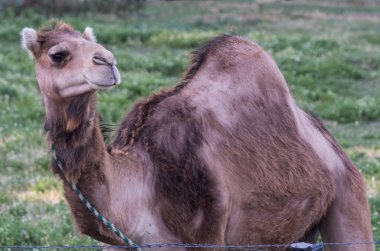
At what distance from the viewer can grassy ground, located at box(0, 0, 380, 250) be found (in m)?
9.34

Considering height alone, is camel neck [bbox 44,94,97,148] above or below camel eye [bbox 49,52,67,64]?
below

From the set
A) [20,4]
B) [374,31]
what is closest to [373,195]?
[374,31]

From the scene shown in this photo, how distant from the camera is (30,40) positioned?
16.4 feet

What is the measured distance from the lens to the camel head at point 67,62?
15.2 feet

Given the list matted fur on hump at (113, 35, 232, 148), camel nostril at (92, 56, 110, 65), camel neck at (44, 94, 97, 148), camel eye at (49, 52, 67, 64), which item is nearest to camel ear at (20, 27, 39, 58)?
camel eye at (49, 52, 67, 64)

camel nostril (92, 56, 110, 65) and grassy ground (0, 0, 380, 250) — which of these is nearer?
camel nostril (92, 56, 110, 65)

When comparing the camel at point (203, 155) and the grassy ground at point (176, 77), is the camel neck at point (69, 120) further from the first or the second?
the grassy ground at point (176, 77)

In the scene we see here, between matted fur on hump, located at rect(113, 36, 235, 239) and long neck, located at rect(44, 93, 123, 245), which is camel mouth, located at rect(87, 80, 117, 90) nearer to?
Answer: long neck, located at rect(44, 93, 123, 245)

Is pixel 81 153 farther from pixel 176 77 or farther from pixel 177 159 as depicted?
pixel 176 77

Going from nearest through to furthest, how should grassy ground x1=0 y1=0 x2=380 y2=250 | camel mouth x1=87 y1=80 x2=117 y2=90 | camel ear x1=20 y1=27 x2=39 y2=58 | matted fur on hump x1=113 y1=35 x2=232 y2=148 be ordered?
camel mouth x1=87 y1=80 x2=117 y2=90 → camel ear x1=20 y1=27 x2=39 y2=58 → matted fur on hump x1=113 y1=35 x2=232 y2=148 → grassy ground x1=0 y1=0 x2=380 y2=250

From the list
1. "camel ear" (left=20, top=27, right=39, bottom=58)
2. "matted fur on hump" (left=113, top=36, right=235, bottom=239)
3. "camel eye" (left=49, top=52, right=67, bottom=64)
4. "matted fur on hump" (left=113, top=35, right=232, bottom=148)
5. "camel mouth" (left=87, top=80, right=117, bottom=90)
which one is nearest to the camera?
"camel mouth" (left=87, top=80, right=117, bottom=90)

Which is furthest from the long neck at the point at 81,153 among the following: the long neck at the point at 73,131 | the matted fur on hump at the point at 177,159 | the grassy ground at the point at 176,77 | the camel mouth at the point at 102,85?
the grassy ground at the point at 176,77

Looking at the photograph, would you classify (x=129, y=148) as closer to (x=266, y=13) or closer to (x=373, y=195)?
(x=373, y=195)

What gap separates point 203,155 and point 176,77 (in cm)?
1197
